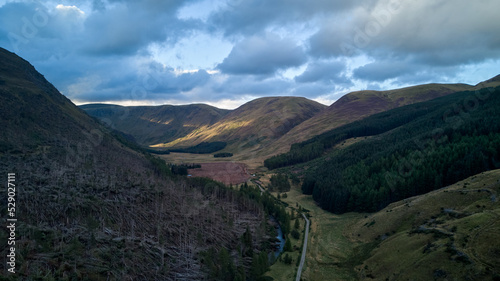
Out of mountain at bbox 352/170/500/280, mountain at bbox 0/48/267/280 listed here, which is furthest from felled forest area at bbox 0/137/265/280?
mountain at bbox 352/170/500/280

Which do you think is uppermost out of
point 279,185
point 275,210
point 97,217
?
point 97,217

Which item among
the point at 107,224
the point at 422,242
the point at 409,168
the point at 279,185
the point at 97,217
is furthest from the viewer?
the point at 279,185

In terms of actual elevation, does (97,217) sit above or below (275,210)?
above

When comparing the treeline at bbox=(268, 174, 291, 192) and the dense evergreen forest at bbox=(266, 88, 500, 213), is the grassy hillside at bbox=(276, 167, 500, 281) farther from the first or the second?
the treeline at bbox=(268, 174, 291, 192)

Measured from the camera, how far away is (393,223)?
62906 millimetres

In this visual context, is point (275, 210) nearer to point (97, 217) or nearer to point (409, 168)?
point (409, 168)

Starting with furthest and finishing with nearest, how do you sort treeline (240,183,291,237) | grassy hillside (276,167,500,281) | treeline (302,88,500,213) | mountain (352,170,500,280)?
treeline (302,88,500,213), treeline (240,183,291,237), grassy hillside (276,167,500,281), mountain (352,170,500,280)

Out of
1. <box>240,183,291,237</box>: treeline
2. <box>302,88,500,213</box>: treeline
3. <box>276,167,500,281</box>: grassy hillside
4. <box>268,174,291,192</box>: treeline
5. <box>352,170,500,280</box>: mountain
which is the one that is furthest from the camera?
<box>268,174,291,192</box>: treeline

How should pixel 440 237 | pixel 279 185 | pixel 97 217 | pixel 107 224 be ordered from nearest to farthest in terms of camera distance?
pixel 440 237 → pixel 107 224 → pixel 97 217 → pixel 279 185

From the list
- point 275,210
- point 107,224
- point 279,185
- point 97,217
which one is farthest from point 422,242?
point 279,185

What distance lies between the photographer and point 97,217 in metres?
59.6

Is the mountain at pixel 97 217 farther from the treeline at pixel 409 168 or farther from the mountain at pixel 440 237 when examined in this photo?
the treeline at pixel 409 168

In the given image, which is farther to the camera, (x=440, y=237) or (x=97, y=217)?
(x=97, y=217)

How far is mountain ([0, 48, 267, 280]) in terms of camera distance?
43.4 metres
